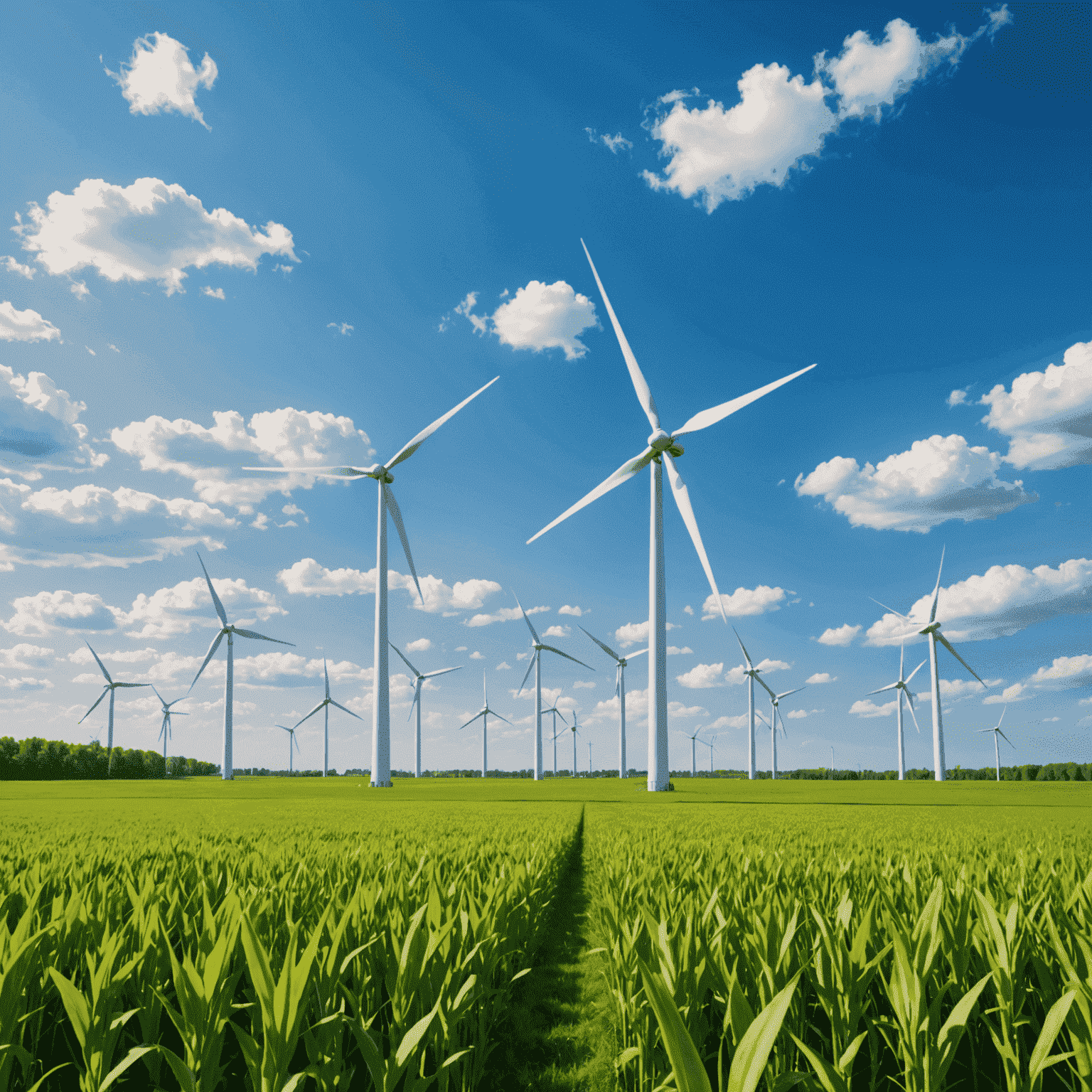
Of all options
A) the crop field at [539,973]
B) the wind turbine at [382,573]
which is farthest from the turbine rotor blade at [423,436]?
the crop field at [539,973]

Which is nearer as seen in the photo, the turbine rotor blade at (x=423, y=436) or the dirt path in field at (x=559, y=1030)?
the dirt path in field at (x=559, y=1030)

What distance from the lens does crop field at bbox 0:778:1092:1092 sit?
14.7 feet

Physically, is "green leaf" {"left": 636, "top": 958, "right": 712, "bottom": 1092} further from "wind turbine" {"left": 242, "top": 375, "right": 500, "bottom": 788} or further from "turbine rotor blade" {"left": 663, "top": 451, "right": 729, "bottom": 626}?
"wind turbine" {"left": 242, "top": 375, "right": 500, "bottom": 788}

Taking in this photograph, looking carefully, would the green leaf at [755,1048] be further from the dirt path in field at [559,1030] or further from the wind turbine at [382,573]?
the wind turbine at [382,573]

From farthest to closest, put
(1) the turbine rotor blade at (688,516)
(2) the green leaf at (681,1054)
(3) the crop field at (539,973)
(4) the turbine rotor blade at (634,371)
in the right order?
(4) the turbine rotor blade at (634,371)
(1) the turbine rotor blade at (688,516)
(3) the crop field at (539,973)
(2) the green leaf at (681,1054)

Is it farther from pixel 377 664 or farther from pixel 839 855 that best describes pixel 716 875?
pixel 377 664

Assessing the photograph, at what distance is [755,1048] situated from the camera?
2.63 metres

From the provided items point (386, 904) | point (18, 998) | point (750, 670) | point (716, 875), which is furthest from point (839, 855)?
point (750, 670)

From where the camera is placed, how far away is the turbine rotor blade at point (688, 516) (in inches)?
1808

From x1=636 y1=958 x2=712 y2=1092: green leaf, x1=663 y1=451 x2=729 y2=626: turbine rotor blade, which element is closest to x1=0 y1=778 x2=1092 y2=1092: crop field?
x1=636 y1=958 x2=712 y2=1092: green leaf

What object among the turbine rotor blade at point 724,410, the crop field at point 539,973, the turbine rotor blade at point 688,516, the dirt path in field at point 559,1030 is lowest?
the dirt path in field at point 559,1030

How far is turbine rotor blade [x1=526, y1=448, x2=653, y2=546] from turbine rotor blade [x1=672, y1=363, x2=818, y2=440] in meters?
3.28

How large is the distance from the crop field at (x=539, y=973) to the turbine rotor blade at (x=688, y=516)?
3096cm

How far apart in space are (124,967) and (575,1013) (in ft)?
19.8
